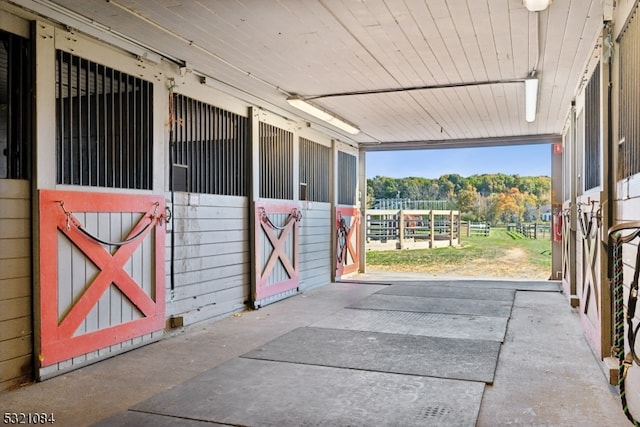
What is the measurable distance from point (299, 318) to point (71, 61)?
3.37m

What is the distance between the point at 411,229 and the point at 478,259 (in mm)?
3317

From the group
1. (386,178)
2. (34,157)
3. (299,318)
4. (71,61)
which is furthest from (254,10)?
(386,178)

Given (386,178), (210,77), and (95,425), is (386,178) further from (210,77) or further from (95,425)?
(95,425)

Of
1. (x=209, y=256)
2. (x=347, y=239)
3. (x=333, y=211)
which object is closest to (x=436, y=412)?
(x=209, y=256)

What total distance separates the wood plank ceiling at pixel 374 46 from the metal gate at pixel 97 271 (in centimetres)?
139

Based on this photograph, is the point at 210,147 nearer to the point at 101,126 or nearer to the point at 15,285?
the point at 101,126

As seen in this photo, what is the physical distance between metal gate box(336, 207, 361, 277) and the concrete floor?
336 cm

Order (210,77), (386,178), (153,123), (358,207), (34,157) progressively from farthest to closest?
(386,178)
(358,207)
(210,77)
(153,123)
(34,157)

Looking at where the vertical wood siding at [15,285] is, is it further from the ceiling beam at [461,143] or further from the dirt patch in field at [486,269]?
the dirt patch in field at [486,269]

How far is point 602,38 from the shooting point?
145 inches

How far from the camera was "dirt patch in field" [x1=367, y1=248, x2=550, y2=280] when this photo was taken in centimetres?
1138

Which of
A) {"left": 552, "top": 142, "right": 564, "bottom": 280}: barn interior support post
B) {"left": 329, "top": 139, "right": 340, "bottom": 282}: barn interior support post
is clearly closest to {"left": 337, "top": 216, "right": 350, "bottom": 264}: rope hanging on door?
{"left": 329, "top": 139, "right": 340, "bottom": 282}: barn interior support post

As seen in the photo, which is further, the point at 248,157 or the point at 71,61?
the point at 248,157

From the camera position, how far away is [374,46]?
14.3ft
